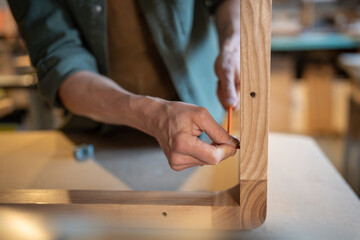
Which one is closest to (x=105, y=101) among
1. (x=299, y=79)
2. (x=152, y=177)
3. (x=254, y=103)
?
(x=152, y=177)

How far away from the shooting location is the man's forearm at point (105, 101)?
0.51m

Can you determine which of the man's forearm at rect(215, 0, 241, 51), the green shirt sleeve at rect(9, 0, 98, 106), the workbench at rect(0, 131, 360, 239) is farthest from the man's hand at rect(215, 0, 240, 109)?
the green shirt sleeve at rect(9, 0, 98, 106)

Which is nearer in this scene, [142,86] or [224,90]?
[224,90]

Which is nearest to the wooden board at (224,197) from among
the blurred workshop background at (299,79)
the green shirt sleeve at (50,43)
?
the green shirt sleeve at (50,43)

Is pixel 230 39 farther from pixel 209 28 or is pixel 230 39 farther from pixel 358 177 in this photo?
pixel 358 177

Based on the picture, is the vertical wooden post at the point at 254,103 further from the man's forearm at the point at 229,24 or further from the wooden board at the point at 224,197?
the man's forearm at the point at 229,24

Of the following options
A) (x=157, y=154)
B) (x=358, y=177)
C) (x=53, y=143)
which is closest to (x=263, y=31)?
(x=157, y=154)

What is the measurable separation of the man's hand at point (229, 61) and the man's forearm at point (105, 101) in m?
0.15

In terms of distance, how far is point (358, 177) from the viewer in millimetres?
1555

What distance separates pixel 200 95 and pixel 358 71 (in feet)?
3.29

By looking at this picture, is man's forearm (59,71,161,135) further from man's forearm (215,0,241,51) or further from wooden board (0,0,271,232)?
man's forearm (215,0,241,51)

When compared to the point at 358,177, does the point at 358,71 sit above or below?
above

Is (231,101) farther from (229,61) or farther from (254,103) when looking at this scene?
(254,103)

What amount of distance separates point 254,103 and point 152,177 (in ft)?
0.94
